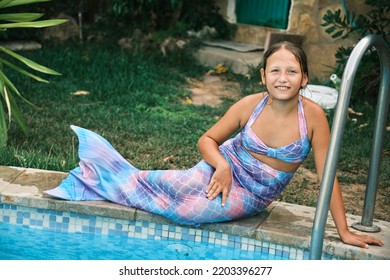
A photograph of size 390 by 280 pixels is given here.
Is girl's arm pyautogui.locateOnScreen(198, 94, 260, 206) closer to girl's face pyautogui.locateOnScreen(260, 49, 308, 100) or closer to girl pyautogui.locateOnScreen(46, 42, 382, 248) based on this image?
girl pyautogui.locateOnScreen(46, 42, 382, 248)

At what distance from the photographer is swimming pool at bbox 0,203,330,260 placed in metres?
3.80

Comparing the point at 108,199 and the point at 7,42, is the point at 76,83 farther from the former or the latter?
the point at 108,199

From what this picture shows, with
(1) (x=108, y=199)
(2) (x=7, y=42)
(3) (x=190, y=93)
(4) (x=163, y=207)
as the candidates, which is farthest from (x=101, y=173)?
(2) (x=7, y=42)

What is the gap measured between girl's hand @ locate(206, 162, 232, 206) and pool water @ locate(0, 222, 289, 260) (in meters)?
0.26

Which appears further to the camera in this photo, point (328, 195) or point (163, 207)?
point (163, 207)

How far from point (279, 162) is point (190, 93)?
3688mm

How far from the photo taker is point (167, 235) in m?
3.85

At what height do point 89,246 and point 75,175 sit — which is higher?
point 75,175

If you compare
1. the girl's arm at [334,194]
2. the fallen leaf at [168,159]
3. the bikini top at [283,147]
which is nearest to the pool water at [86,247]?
the bikini top at [283,147]

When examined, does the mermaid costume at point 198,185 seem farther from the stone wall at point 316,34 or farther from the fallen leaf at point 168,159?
the stone wall at point 316,34

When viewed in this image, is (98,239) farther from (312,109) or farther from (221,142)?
(312,109)

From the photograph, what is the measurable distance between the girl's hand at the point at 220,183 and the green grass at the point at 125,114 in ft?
4.36

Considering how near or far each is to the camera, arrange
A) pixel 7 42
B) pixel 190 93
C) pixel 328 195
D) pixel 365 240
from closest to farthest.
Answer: pixel 328 195 → pixel 365 240 → pixel 190 93 → pixel 7 42

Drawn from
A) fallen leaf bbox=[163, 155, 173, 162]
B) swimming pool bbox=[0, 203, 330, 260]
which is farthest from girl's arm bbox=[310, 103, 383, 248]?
fallen leaf bbox=[163, 155, 173, 162]
